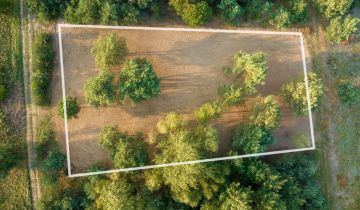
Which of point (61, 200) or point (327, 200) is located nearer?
point (61, 200)

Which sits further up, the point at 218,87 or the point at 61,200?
the point at 218,87

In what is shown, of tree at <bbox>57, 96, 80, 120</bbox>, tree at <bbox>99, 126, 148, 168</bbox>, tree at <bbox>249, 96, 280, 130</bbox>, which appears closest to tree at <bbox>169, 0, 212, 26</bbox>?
tree at <bbox>249, 96, 280, 130</bbox>

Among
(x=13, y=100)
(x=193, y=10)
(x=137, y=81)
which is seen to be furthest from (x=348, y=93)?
(x=13, y=100)

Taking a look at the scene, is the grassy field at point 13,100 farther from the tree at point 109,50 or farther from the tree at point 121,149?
the tree at point 121,149

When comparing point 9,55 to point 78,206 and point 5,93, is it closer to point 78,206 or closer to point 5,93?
point 5,93

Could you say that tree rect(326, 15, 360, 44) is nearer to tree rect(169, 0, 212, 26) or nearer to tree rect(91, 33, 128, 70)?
tree rect(169, 0, 212, 26)

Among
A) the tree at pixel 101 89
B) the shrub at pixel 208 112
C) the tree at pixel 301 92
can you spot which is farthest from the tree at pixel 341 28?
the tree at pixel 101 89

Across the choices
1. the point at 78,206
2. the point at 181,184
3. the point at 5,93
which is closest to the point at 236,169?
the point at 181,184
